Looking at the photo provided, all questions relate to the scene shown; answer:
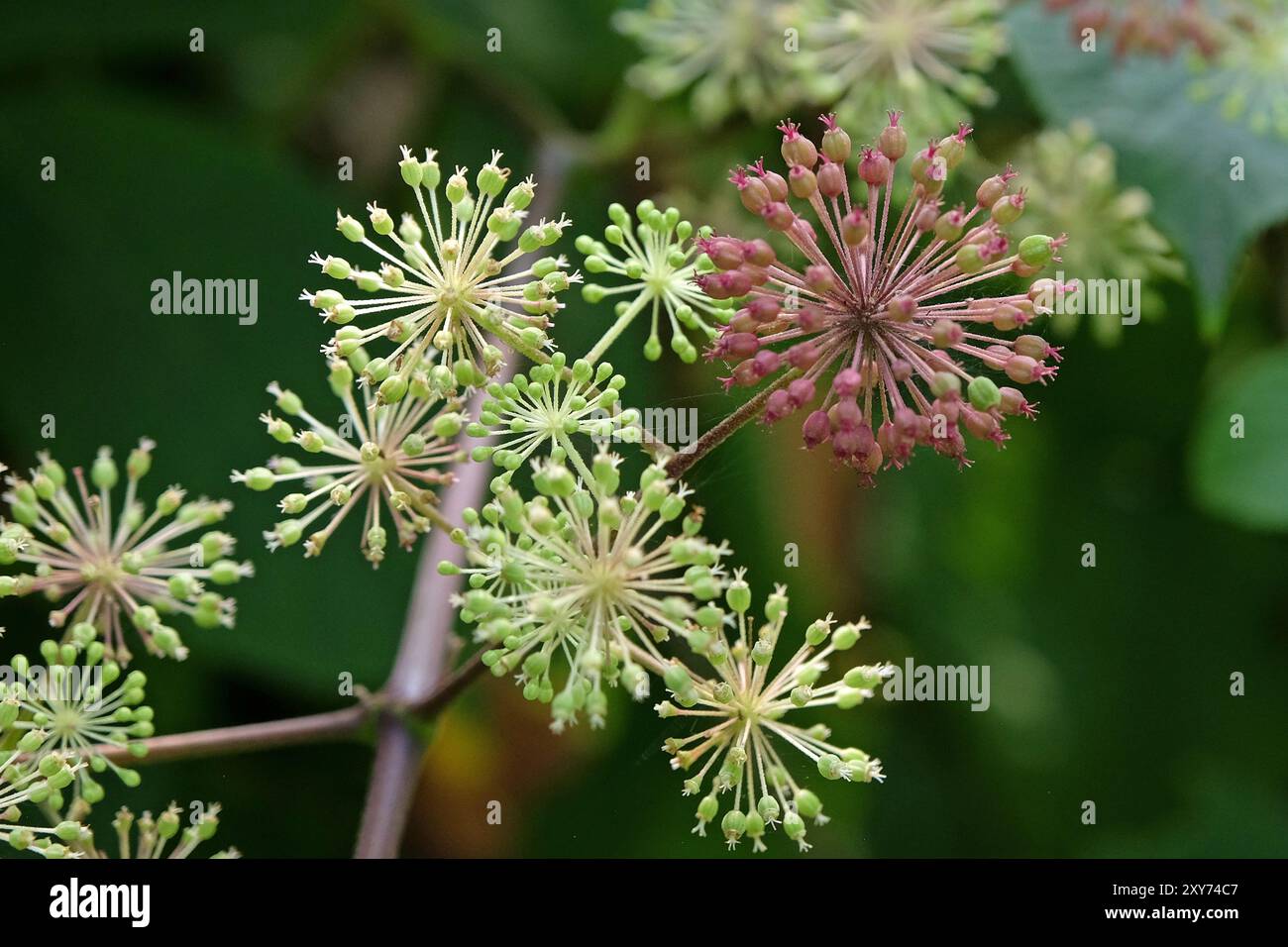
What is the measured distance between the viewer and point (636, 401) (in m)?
2.58

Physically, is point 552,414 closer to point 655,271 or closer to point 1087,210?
point 655,271

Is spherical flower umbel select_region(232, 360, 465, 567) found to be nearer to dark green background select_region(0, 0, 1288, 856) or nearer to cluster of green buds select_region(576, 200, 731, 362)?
cluster of green buds select_region(576, 200, 731, 362)

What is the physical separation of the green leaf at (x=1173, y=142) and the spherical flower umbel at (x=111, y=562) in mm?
1833

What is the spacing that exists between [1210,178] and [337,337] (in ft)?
6.14

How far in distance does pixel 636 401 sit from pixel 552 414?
1.14 meters

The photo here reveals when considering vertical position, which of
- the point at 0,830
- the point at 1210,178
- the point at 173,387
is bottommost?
the point at 0,830

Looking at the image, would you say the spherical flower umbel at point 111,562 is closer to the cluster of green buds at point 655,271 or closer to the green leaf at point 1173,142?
the cluster of green buds at point 655,271

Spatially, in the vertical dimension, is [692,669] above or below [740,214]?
below

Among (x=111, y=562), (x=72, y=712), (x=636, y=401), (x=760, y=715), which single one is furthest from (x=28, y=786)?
(x=636, y=401)

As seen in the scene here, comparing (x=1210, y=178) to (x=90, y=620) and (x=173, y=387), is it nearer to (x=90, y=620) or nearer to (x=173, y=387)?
(x=90, y=620)

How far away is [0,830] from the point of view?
168 centimetres

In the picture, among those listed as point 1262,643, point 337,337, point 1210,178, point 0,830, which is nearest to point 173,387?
point 0,830

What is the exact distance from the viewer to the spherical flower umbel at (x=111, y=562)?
1.60 meters

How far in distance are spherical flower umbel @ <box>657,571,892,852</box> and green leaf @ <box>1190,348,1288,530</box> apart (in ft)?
5.01
